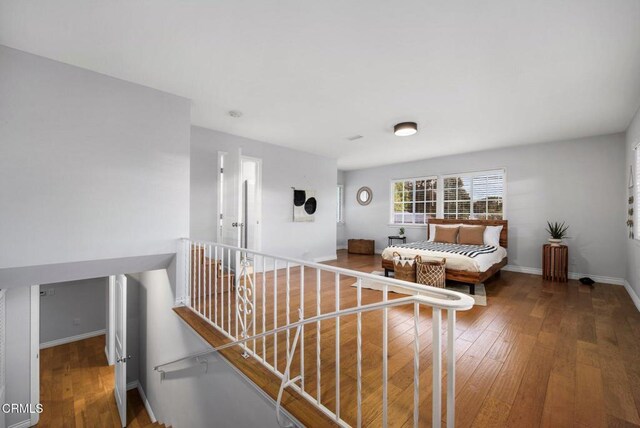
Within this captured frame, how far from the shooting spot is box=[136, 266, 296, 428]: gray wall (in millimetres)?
2029

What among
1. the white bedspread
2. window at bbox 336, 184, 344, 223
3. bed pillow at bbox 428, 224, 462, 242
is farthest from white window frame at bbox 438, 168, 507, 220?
window at bbox 336, 184, 344, 223

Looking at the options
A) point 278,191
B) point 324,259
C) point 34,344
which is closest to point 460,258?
point 324,259

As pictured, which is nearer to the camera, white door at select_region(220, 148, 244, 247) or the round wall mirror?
white door at select_region(220, 148, 244, 247)

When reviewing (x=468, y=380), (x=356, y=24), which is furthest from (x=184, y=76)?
(x=468, y=380)

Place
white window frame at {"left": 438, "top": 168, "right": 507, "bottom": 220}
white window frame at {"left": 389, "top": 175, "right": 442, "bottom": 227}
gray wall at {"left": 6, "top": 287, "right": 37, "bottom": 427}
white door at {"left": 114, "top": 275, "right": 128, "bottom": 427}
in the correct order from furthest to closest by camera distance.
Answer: white window frame at {"left": 389, "top": 175, "right": 442, "bottom": 227}
white window frame at {"left": 438, "top": 168, "right": 507, "bottom": 220}
white door at {"left": 114, "top": 275, "right": 128, "bottom": 427}
gray wall at {"left": 6, "top": 287, "right": 37, "bottom": 427}

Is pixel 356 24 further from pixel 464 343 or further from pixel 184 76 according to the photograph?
pixel 464 343

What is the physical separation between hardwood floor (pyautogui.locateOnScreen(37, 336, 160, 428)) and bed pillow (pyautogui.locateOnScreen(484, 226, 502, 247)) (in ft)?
21.6

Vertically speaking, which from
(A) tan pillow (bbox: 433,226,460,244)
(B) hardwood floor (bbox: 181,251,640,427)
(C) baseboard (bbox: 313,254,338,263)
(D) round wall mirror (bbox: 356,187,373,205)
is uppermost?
(D) round wall mirror (bbox: 356,187,373,205)

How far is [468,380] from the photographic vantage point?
6.21ft

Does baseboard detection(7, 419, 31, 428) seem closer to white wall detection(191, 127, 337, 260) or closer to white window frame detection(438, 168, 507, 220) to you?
white wall detection(191, 127, 337, 260)

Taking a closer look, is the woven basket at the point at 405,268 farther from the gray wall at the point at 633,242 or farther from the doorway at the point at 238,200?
the gray wall at the point at 633,242

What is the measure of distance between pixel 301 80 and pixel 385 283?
2.32 metres

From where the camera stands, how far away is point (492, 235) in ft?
16.8

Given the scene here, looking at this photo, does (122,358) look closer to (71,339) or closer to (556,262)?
(71,339)
